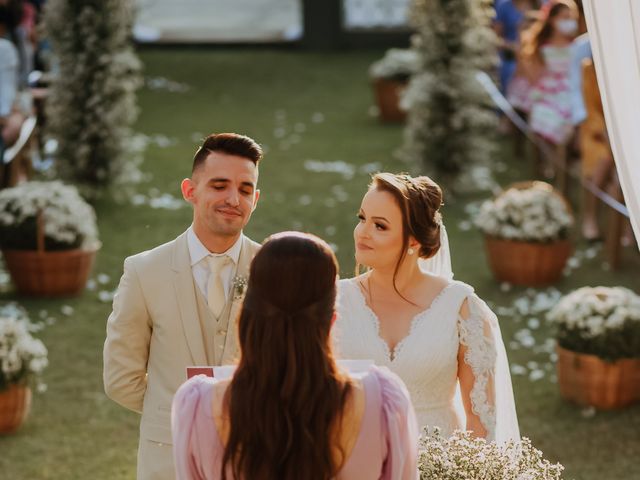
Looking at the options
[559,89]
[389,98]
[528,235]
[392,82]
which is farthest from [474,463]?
A: [389,98]

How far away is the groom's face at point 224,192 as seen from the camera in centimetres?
365

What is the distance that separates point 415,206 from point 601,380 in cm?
320

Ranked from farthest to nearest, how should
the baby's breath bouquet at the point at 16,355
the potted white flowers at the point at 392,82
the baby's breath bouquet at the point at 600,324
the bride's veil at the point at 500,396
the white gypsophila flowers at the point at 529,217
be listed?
the potted white flowers at the point at 392,82 < the white gypsophila flowers at the point at 529,217 < the baby's breath bouquet at the point at 600,324 < the baby's breath bouquet at the point at 16,355 < the bride's veil at the point at 500,396

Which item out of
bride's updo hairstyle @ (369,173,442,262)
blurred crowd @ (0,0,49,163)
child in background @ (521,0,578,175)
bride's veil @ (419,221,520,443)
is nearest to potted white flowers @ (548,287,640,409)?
bride's veil @ (419,221,520,443)

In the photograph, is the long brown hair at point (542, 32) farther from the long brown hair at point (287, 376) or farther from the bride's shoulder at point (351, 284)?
the long brown hair at point (287, 376)

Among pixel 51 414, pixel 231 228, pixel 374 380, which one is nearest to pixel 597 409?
pixel 51 414

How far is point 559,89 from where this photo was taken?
11.5 metres

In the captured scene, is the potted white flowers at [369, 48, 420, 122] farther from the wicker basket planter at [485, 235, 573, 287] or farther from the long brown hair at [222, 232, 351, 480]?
the long brown hair at [222, 232, 351, 480]

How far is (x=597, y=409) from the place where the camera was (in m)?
6.85

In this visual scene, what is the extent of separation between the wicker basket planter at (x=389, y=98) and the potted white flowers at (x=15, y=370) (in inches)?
370

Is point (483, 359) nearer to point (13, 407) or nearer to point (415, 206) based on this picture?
point (415, 206)

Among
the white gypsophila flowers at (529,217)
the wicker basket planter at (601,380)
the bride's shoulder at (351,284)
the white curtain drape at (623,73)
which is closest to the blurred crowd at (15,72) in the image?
the white gypsophila flowers at (529,217)

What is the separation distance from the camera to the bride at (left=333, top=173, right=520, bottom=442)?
399 cm

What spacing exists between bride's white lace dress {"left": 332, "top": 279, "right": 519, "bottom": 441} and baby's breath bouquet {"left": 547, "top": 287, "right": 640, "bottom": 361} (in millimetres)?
2731
